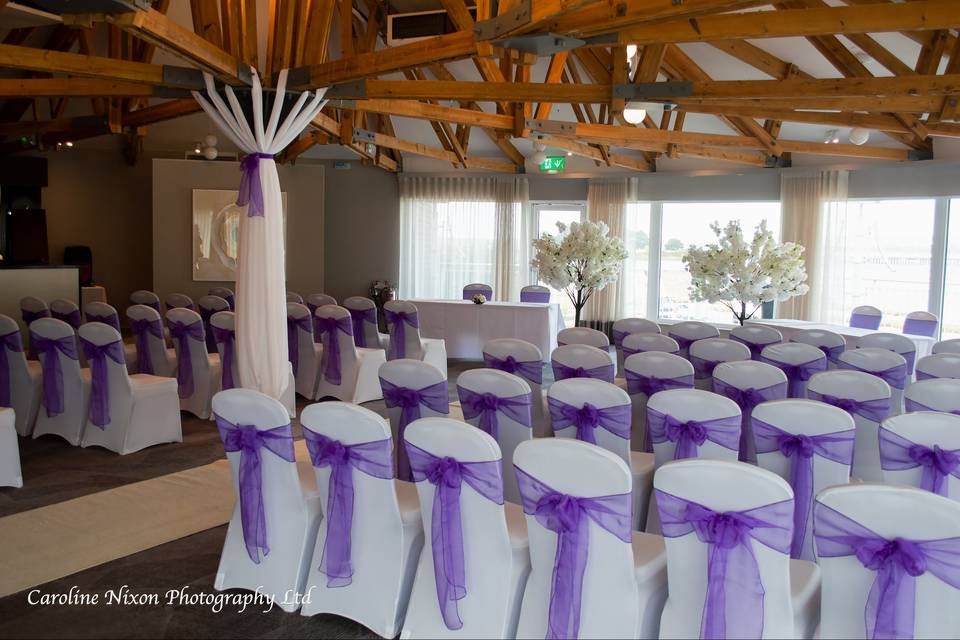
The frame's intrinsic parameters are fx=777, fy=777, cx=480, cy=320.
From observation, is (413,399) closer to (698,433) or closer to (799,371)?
(698,433)

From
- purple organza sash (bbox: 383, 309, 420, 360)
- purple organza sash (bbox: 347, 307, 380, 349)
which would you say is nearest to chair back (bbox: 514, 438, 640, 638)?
purple organza sash (bbox: 383, 309, 420, 360)

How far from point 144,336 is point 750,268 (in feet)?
18.6

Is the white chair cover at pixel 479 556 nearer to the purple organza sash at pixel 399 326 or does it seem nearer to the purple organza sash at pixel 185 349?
the purple organza sash at pixel 185 349

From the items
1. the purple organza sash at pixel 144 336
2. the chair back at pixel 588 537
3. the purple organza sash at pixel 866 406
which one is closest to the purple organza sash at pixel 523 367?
the purple organza sash at pixel 866 406

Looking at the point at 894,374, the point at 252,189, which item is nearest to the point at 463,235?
the point at 252,189

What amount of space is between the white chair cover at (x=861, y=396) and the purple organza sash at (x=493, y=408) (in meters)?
1.59

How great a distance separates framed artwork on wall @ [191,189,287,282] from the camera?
11.9 metres

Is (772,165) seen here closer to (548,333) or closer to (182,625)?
(548,333)

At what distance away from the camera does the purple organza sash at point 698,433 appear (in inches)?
135

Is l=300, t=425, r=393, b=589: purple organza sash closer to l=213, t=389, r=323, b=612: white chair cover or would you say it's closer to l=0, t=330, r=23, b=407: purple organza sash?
l=213, t=389, r=323, b=612: white chair cover

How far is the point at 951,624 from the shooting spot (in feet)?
7.34

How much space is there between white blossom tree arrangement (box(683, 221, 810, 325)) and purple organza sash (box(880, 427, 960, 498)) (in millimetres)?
4167

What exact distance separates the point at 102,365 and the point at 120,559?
230cm

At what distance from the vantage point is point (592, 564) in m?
2.66
